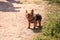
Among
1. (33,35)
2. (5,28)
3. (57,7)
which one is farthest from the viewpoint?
(57,7)

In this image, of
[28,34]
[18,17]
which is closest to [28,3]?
[18,17]

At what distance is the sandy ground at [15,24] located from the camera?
7973 mm

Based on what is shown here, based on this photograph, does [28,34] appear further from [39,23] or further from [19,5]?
[19,5]

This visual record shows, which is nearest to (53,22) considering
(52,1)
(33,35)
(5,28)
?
(33,35)

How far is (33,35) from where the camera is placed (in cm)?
804

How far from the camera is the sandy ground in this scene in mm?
7973

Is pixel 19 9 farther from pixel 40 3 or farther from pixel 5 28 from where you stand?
pixel 5 28

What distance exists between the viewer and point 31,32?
8344 millimetres

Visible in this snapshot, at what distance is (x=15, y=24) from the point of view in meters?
9.14

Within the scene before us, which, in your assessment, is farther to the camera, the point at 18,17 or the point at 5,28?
the point at 18,17

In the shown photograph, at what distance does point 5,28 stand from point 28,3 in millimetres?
4137

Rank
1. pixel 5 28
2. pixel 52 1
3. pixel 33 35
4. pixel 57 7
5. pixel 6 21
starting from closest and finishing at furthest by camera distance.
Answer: pixel 33 35
pixel 5 28
pixel 6 21
pixel 57 7
pixel 52 1

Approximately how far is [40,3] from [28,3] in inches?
27.7

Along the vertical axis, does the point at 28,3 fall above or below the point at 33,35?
above
